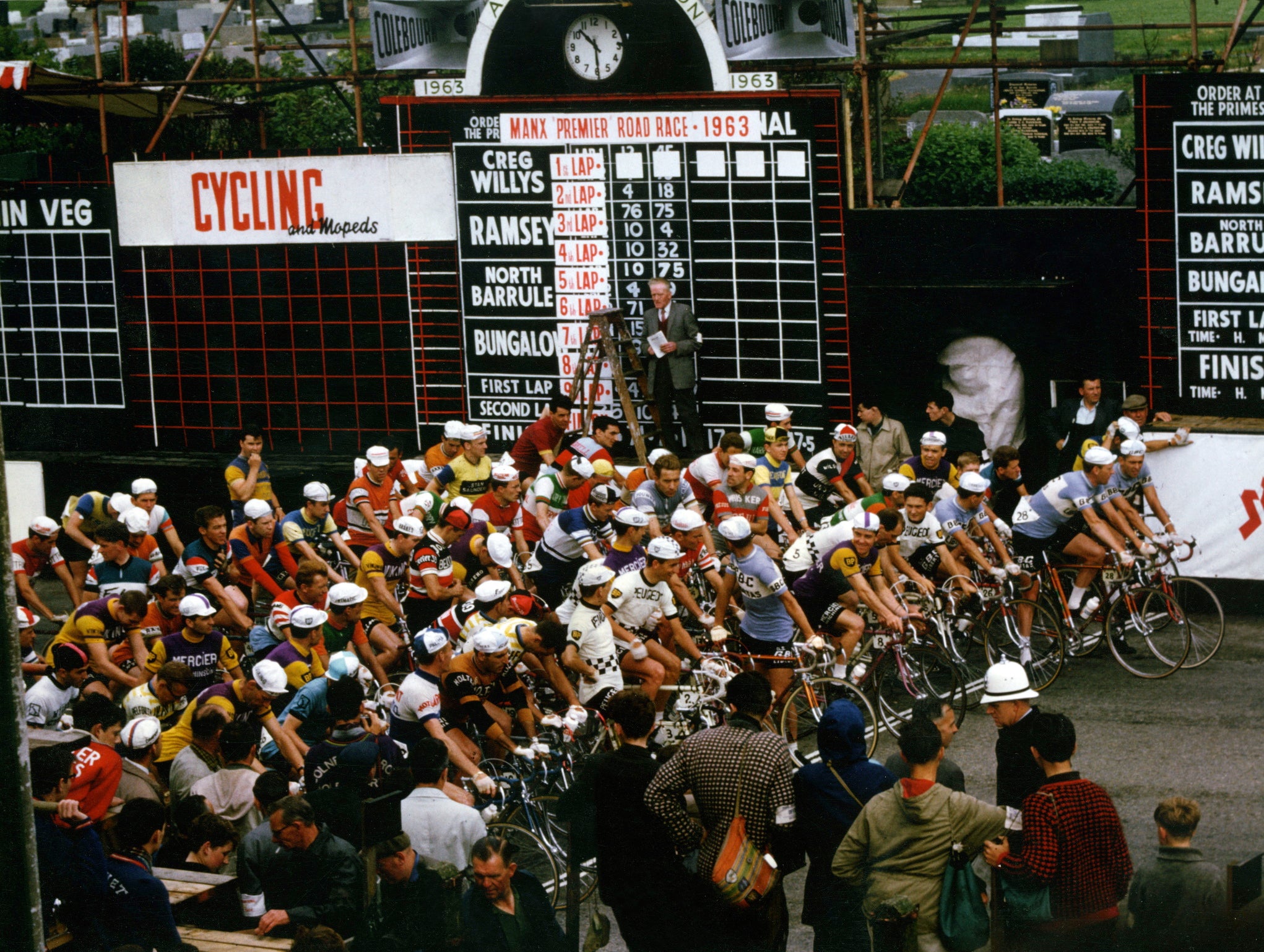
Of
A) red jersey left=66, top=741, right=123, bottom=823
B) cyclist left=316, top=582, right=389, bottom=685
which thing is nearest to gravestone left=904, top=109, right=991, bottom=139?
cyclist left=316, top=582, right=389, bottom=685

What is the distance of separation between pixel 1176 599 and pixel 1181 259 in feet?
11.1

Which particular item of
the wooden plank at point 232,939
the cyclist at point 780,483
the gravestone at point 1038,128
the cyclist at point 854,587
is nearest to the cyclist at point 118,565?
the cyclist at point 780,483

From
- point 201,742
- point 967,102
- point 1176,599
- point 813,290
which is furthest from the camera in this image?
point 967,102

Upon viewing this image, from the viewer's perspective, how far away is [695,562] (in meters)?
11.7

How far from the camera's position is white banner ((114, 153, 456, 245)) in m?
16.8

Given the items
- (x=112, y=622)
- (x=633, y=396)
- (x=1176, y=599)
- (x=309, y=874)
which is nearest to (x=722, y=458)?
(x=633, y=396)

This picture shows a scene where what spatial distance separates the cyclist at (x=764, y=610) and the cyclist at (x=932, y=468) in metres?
2.56

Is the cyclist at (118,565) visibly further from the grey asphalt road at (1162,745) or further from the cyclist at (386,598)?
the grey asphalt road at (1162,745)

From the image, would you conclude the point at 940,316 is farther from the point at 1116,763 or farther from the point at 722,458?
the point at 1116,763

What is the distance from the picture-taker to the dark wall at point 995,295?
1485cm

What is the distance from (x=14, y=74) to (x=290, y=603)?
8.66 meters

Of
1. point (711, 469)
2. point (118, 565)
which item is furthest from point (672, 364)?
point (118, 565)

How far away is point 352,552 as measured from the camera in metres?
13.7

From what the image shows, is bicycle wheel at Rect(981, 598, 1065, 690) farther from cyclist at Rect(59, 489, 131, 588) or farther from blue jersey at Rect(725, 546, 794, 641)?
cyclist at Rect(59, 489, 131, 588)
